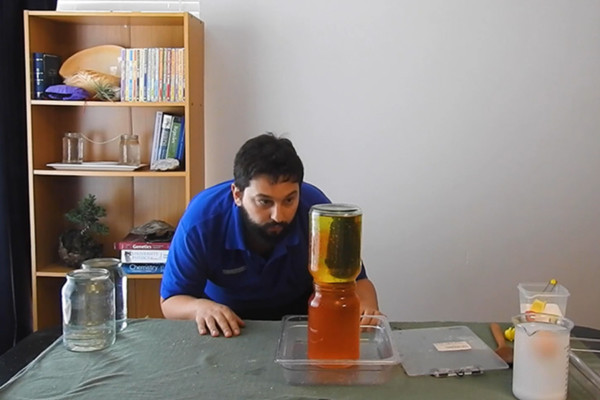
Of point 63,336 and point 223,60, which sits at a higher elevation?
point 223,60

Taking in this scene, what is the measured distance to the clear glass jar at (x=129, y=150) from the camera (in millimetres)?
2855

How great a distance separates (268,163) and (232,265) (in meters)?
0.36

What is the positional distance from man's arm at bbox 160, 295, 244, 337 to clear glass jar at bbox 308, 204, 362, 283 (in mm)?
334

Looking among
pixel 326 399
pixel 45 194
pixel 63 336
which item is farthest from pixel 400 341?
pixel 45 194

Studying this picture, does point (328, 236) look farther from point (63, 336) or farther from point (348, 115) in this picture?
point (348, 115)

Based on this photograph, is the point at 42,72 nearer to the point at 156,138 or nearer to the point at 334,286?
the point at 156,138

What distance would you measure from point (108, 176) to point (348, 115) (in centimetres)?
108

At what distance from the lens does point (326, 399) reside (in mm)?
1277

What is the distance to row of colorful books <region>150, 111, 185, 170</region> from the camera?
2.77m

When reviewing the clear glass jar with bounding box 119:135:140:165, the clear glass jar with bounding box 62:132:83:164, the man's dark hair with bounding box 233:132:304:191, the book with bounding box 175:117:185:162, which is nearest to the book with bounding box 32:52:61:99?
the clear glass jar with bounding box 62:132:83:164

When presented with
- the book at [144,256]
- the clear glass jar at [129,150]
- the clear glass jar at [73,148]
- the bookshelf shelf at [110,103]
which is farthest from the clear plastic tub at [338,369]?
the clear glass jar at [73,148]

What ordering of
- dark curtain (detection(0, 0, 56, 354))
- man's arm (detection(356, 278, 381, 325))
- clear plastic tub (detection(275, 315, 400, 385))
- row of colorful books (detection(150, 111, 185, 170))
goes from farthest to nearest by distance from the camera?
row of colorful books (detection(150, 111, 185, 170))
dark curtain (detection(0, 0, 56, 354))
man's arm (detection(356, 278, 381, 325))
clear plastic tub (detection(275, 315, 400, 385))

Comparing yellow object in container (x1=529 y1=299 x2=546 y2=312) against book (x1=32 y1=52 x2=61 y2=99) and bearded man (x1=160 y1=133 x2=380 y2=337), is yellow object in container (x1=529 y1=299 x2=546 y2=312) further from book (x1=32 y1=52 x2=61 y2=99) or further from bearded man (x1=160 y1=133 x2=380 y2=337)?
book (x1=32 y1=52 x2=61 y2=99)

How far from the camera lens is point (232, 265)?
197 cm
